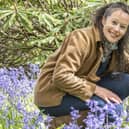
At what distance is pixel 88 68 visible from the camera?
4.11 meters

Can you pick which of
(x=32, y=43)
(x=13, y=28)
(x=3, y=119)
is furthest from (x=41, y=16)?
(x=3, y=119)

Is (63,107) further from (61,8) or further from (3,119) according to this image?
(61,8)

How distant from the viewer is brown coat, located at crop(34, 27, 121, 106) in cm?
387

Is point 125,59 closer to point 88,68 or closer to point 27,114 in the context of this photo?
point 88,68

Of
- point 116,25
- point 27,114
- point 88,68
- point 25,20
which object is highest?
point 116,25

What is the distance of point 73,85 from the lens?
12.8ft

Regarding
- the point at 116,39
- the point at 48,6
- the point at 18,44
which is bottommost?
the point at 18,44

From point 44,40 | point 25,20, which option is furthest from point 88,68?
point 44,40

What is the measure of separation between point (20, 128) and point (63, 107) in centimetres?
54

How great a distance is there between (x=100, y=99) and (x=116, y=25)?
501 millimetres

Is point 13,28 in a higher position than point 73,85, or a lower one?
lower

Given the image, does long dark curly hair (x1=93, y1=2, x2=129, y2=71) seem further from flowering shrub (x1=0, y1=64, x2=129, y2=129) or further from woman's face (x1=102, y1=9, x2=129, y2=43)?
flowering shrub (x1=0, y1=64, x2=129, y2=129)

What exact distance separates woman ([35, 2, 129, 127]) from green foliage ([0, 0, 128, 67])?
1.55 metres

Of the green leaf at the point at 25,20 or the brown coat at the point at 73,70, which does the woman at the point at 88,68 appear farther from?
the green leaf at the point at 25,20
